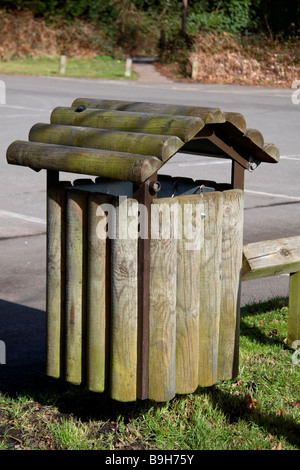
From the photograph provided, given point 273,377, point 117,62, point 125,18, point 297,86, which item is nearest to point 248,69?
point 297,86

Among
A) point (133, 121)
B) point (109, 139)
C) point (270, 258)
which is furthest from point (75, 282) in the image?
point (270, 258)

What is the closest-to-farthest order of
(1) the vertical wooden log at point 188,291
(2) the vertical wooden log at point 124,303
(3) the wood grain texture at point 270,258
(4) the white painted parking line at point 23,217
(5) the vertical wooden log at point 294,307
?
(2) the vertical wooden log at point 124,303 < (1) the vertical wooden log at point 188,291 < (3) the wood grain texture at point 270,258 < (5) the vertical wooden log at point 294,307 < (4) the white painted parking line at point 23,217

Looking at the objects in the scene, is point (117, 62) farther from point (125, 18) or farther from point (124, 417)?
point (124, 417)

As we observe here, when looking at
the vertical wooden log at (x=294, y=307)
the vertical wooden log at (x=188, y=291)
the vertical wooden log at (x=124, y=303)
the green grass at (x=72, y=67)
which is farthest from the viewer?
the green grass at (x=72, y=67)

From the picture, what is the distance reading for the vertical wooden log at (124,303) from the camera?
12.2ft

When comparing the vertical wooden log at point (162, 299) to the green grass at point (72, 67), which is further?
the green grass at point (72, 67)

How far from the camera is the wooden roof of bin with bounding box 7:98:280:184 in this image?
3.68 m

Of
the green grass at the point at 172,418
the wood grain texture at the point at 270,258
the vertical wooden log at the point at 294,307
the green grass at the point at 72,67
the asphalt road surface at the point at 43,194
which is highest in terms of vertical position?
the wood grain texture at the point at 270,258

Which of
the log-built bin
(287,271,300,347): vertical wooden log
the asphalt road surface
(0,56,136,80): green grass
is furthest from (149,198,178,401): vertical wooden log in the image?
(0,56,136,80): green grass

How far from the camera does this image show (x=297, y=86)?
29.0m

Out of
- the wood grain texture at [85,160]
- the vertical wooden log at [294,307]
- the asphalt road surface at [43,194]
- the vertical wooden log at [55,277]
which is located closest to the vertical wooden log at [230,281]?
the wood grain texture at [85,160]

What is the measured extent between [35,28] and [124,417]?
1460 inches

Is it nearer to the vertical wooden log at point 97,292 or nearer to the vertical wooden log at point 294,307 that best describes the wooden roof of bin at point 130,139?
the vertical wooden log at point 97,292

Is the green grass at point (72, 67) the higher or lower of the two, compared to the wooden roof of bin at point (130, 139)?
lower
